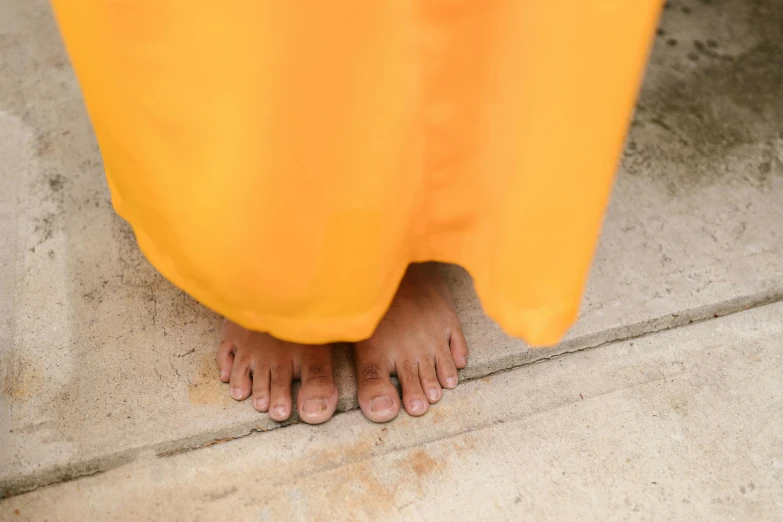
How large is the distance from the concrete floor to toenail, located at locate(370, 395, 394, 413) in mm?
33

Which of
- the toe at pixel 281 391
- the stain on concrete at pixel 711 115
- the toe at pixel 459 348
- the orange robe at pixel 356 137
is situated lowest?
the toe at pixel 281 391

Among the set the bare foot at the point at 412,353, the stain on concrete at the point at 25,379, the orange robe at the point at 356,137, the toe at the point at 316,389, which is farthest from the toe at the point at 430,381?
the stain on concrete at the point at 25,379

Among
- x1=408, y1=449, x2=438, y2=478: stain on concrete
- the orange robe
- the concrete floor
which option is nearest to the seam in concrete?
the concrete floor

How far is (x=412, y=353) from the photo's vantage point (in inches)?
39.6

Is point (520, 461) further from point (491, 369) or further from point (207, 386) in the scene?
point (207, 386)

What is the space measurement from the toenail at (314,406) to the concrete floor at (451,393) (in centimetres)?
3

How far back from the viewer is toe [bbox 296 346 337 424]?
0.94 m

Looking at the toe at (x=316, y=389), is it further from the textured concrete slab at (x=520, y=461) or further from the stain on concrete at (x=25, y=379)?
the stain on concrete at (x=25, y=379)

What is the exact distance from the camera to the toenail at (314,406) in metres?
0.94

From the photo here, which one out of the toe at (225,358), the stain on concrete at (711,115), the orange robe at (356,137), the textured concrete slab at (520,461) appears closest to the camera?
the orange robe at (356,137)

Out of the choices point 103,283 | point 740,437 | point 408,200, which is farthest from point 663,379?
point 103,283

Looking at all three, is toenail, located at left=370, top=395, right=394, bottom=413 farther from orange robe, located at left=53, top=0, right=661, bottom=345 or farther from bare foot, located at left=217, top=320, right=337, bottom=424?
orange robe, located at left=53, top=0, right=661, bottom=345

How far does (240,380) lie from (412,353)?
0.26 meters

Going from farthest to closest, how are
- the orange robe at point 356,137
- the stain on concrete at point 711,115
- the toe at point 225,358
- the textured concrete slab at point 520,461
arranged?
the stain on concrete at point 711,115 → the toe at point 225,358 → the textured concrete slab at point 520,461 → the orange robe at point 356,137
